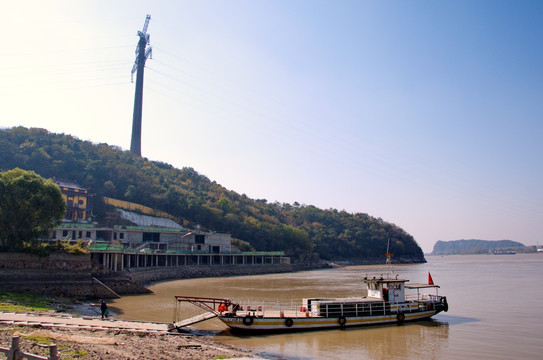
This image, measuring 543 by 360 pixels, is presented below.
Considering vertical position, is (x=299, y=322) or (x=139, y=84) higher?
(x=139, y=84)

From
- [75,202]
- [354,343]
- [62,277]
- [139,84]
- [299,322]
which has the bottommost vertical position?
[354,343]

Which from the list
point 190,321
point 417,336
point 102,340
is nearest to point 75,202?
point 190,321

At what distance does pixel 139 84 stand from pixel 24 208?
125665 millimetres

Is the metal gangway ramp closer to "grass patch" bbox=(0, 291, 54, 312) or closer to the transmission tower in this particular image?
"grass patch" bbox=(0, 291, 54, 312)

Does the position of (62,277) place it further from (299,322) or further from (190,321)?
(299,322)

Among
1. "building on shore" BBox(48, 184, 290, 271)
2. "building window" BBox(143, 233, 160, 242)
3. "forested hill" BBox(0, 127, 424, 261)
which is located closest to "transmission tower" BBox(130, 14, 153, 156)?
"forested hill" BBox(0, 127, 424, 261)

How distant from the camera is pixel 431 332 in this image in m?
33.6

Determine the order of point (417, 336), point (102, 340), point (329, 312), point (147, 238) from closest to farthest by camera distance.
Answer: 1. point (102, 340)
2. point (417, 336)
3. point (329, 312)
4. point (147, 238)

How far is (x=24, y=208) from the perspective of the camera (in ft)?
162

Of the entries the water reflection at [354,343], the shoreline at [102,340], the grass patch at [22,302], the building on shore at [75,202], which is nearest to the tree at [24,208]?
the grass patch at [22,302]

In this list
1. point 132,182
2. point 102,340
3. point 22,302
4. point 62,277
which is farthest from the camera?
point 132,182

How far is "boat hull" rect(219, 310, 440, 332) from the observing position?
103 feet

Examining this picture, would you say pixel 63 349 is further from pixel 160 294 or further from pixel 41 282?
pixel 160 294

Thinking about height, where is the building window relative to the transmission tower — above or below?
below
